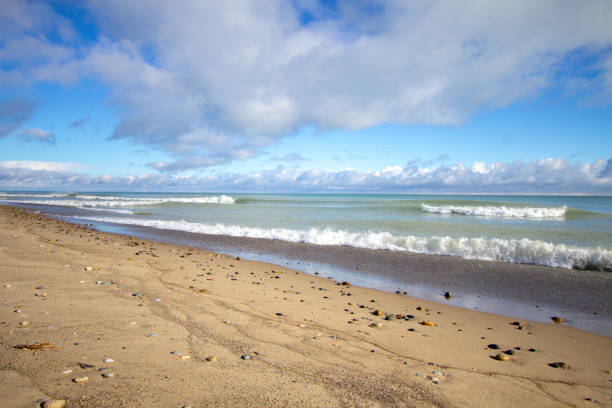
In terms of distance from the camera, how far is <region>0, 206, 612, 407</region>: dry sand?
8.74ft

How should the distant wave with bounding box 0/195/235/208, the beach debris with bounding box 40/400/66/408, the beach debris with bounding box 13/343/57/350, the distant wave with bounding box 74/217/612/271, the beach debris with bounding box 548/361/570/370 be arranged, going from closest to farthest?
the beach debris with bounding box 40/400/66/408 → the beach debris with bounding box 13/343/57/350 → the beach debris with bounding box 548/361/570/370 → the distant wave with bounding box 74/217/612/271 → the distant wave with bounding box 0/195/235/208

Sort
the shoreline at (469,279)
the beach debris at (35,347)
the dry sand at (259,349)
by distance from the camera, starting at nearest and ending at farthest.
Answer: the dry sand at (259,349), the beach debris at (35,347), the shoreline at (469,279)

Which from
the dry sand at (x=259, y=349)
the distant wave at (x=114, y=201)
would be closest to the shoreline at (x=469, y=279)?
the dry sand at (x=259, y=349)

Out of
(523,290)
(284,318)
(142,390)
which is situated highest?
(142,390)

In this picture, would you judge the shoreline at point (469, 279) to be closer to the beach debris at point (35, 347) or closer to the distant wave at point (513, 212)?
the beach debris at point (35, 347)

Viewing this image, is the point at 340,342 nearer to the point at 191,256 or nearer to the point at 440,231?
the point at 191,256

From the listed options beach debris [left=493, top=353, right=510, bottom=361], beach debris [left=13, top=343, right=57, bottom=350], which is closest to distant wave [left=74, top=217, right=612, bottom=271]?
beach debris [left=493, top=353, right=510, bottom=361]

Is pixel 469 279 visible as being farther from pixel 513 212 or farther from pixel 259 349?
pixel 513 212

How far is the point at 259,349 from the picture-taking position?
3525mm

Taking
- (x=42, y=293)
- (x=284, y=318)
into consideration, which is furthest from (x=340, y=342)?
(x=42, y=293)

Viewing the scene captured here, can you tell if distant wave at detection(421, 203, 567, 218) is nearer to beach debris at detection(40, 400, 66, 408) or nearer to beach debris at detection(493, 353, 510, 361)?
beach debris at detection(493, 353, 510, 361)

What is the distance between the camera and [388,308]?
5.88 m

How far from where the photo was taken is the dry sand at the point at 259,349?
105 inches

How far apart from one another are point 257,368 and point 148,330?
1505mm
